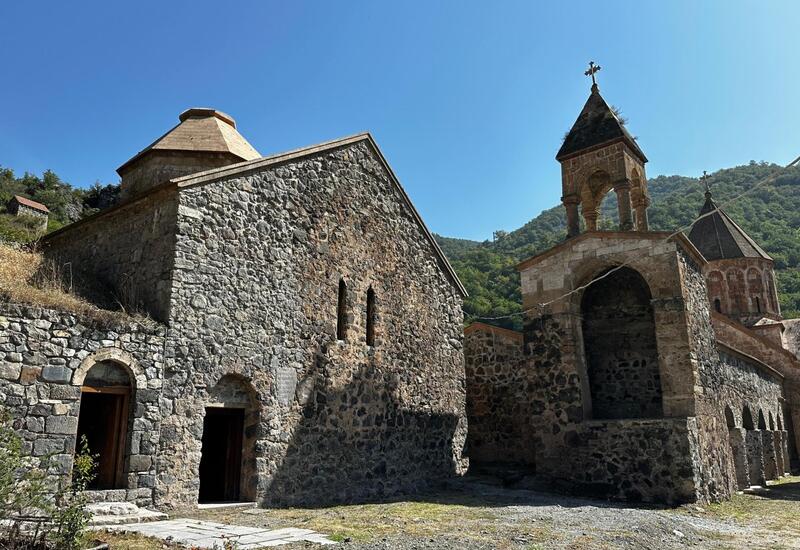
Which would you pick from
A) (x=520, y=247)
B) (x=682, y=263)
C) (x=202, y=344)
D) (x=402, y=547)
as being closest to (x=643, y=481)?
(x=682, y=263)

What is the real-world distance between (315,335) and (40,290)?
15.1 feet

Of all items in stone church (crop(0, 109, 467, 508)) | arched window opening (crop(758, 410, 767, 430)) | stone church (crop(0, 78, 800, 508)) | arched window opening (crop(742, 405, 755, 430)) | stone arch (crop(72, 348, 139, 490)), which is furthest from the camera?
arched window opening (crop(758, 410, 767, 430))

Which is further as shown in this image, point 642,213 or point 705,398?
point 642,213

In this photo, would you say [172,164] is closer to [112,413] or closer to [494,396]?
[112,413]

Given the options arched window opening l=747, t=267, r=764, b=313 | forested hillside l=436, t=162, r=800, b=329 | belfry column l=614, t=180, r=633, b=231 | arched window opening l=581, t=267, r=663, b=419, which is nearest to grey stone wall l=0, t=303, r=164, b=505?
arched window opening l=581, t=267, r=663, b=419

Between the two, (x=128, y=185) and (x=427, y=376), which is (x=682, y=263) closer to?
(x=427, y=376)

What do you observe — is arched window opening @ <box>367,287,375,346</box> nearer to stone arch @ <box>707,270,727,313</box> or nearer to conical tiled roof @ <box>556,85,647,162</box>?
conical tiled roof @ <box>556,85,647,162</box>

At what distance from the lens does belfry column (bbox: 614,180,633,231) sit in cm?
1404

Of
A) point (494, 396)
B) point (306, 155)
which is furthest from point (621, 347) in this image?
point (306, 155)

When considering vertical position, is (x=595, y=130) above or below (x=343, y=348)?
above

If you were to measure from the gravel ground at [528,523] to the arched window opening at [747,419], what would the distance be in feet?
23.0

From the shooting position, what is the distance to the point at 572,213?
48.7ft

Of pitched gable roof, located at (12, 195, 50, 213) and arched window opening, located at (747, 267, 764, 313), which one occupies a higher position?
pitched gable roof, located at (12, 195, 50, 213)

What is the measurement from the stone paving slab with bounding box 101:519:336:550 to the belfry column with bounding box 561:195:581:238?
10.4 m
